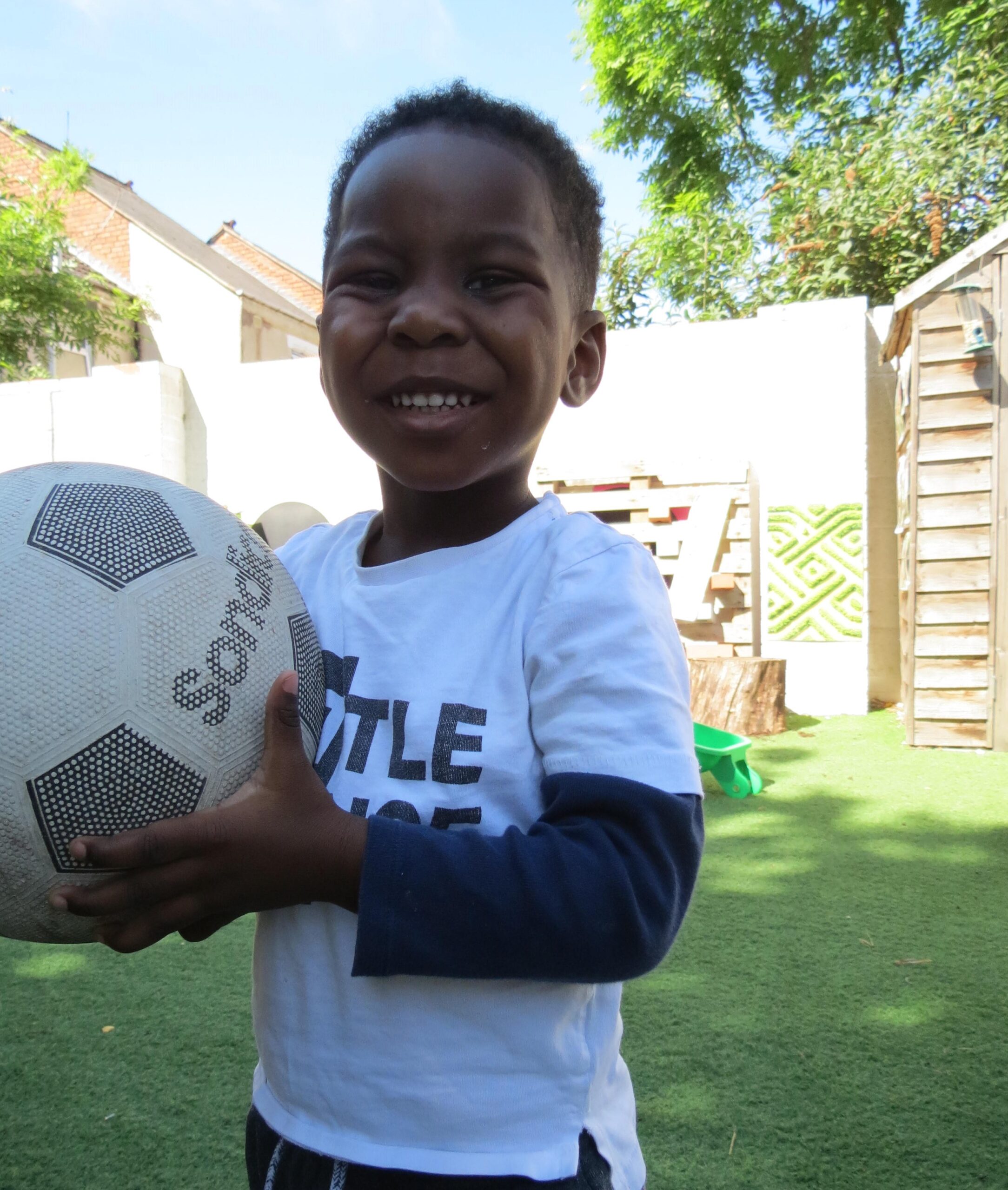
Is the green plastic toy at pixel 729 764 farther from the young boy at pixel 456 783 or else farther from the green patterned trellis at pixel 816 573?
the young boy at pixel 456 783

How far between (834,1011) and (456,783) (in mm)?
1996

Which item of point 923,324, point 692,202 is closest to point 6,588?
point 923,324

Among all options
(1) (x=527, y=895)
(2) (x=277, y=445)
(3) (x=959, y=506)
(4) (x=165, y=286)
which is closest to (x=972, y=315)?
(3) (x=959, y=506)

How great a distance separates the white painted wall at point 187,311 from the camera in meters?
17.2

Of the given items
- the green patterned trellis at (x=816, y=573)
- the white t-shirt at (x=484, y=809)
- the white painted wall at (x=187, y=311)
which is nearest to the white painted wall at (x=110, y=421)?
the green patterned trellis at (x=816, y=573)

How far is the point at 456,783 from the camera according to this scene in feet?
3.58

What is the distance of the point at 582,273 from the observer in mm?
1445

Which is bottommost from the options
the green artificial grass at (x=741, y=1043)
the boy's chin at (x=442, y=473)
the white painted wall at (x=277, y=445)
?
the green artificial grass at (x=741, y=1043)

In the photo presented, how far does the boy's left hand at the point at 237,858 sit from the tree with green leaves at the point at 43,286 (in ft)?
48.9

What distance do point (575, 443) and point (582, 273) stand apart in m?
6.07

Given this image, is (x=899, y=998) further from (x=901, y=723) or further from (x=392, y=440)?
(x=901, y=723)

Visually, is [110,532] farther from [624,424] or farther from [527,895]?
[624,424]

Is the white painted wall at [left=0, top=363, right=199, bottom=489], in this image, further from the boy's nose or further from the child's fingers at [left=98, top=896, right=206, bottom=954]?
the child's fingers at [left=98, top=896, right=206, bottom=954]

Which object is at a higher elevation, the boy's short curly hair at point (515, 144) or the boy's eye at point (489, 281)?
the boy's short curly hair at point (515, 144)
